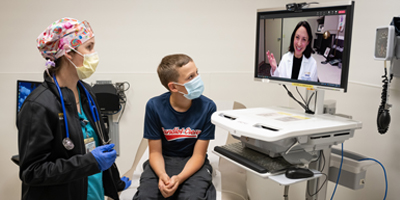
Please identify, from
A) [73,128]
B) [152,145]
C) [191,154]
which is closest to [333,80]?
[191,154]

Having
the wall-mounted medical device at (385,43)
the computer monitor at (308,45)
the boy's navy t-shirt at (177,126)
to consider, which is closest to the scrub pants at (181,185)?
the boy's navy t-shirt at (177,126)

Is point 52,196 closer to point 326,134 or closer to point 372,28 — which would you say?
point 326,134

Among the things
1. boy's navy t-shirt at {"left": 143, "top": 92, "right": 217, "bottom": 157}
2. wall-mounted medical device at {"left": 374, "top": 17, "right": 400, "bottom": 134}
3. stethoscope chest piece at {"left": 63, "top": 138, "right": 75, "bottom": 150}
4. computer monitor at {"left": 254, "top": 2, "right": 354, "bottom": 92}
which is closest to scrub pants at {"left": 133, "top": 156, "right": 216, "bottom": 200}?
boy's navy t-shirt at {"left": 143, "top": 92, "right": 217, "bottom": 157}

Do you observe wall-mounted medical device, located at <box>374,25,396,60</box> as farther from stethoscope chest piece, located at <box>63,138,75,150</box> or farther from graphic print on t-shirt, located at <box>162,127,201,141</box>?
stethoscope chest piece, located at <box>63,138,75,150</box>

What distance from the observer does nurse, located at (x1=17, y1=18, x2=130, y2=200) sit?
1.26 metres

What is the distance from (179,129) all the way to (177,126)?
0.02m

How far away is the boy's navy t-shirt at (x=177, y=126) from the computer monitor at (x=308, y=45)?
15.5 inches

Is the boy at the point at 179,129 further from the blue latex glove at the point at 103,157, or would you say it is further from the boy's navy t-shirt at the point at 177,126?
the blue latex glove at the point at 103,157

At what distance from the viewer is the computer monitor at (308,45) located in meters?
1.34

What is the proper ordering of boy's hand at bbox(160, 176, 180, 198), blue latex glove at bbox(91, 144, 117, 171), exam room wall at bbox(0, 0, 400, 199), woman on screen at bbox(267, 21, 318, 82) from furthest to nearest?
exam room wall at bbox(0, 0, 400, 199) < boy's hand at bbox(160, 176, 180, 198) < woman on screen at bbox(267, 21, 318, 82) < blue latex glove at bbox(91, 144, 117, 171)

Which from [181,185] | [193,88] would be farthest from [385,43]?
[181,185]

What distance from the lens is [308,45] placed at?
147 centimetres

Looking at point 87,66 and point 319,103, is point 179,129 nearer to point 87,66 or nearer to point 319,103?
point 87,66

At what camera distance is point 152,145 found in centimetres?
181
